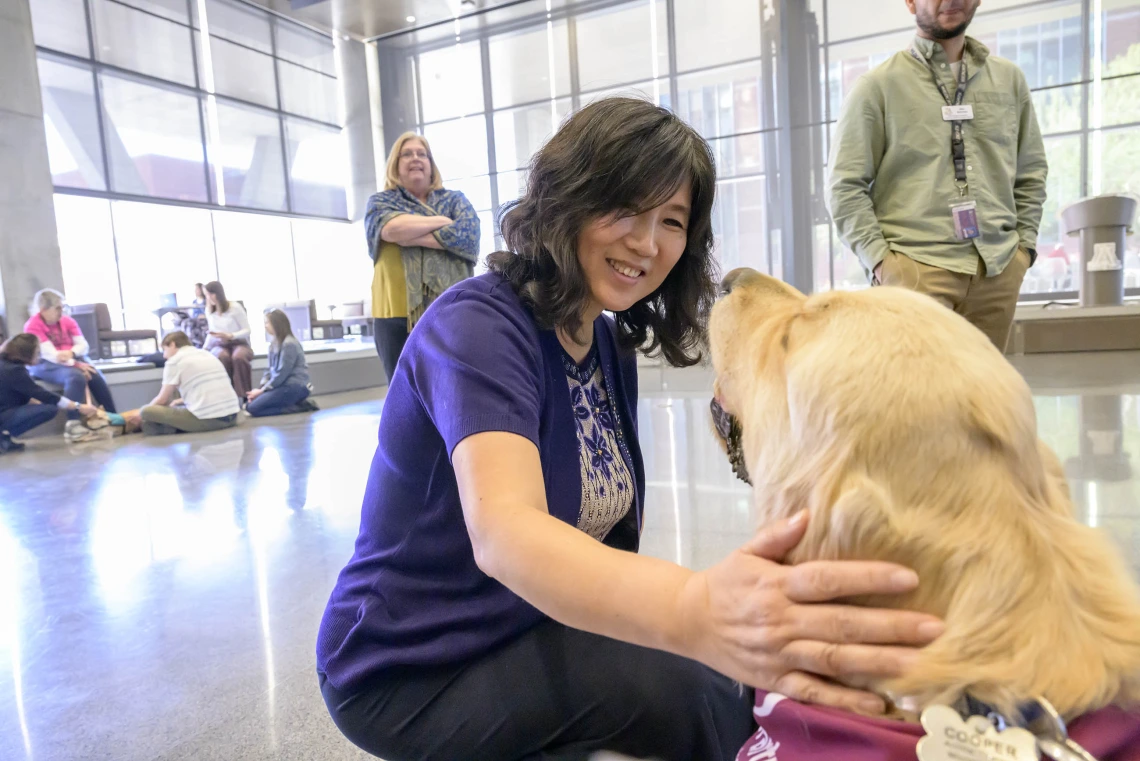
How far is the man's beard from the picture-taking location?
2281 mm

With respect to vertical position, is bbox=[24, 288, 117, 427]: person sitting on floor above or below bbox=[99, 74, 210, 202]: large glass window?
below

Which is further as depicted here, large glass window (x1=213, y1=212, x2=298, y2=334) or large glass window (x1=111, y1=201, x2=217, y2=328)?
large glass window (x1=213, y1=212, x2=298, y2=334)

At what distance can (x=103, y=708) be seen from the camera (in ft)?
6.06

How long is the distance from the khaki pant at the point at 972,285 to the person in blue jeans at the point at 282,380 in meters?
6.50

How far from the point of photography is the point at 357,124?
568 inches

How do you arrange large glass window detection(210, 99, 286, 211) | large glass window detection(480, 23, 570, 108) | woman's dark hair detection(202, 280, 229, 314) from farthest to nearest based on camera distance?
large glass window detection(480, 23, 570, 108) < large glass window detection(210, 99, 286, 211) < woman's dark hair detection(202, 280, 229, 314)

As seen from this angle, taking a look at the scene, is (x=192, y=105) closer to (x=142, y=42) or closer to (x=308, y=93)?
(x=142, y=42)

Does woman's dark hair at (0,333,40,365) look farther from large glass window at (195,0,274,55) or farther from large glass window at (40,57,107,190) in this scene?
large glass window at (195,0,274,55)

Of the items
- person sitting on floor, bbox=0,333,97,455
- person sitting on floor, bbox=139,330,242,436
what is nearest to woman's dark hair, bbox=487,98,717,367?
person sitting on floor, bbox=139,330,242,436

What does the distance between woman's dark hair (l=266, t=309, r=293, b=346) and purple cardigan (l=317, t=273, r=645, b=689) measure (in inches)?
276

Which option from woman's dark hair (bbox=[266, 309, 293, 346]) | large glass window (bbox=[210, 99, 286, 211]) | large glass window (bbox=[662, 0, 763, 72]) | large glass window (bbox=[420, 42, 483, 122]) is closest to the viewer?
woman's dark hair (bbox=[266, 309, 293, 346])

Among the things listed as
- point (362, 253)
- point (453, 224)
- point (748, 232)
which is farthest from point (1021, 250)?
point (362, 253)

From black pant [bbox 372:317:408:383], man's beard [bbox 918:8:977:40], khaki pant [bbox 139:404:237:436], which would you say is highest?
man's beard [bbox 918:8:977:40]

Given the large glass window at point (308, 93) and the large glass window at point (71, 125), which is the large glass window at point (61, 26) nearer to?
the large glass window at point (71, 125)
